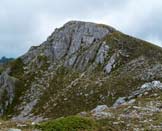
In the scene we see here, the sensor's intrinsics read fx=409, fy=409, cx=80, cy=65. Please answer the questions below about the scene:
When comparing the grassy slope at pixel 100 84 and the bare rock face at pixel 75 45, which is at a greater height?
the bare rock face at pixel 75 45

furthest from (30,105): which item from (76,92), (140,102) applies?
(140,102)

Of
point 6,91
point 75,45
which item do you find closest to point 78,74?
point 75,45

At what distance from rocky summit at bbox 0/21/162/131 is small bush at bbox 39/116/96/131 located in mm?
28442

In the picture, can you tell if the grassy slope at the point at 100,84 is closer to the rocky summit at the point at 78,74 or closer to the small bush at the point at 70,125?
the rocky summit at the point at 78,74

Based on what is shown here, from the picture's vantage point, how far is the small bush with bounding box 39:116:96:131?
24031 millimetres

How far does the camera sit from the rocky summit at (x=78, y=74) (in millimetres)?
72312

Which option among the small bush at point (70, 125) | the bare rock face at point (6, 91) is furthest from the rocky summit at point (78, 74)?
the small bush at point (70, 125)

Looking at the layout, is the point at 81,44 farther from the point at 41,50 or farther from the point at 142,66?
the point at 142,66

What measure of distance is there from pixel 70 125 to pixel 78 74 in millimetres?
61617

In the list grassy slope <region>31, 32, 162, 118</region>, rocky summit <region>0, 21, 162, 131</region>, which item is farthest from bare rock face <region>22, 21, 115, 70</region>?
grassy slope <region>31, 32, 162, 118</region>

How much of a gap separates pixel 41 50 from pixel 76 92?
29.1 m

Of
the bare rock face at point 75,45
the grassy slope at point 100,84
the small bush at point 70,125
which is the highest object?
the bare rock face at point 75,45

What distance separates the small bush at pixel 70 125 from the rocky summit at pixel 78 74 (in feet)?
93.3

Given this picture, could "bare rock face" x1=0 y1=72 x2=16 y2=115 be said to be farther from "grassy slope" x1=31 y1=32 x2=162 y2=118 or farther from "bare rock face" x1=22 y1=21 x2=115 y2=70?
"bare rock face" x1=22 y1=21 x2=115 y2=70
